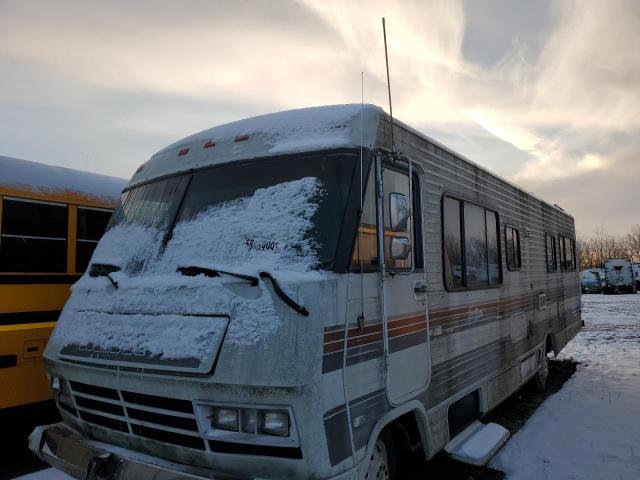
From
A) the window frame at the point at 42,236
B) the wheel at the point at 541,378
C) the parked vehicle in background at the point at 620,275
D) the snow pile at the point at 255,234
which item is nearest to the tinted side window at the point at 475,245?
the snow pile at the point at 255,234

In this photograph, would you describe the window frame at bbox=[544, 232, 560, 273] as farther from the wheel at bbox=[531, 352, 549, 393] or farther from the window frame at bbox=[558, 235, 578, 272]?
the wheel at bbox=[531, 352, 549, 393]

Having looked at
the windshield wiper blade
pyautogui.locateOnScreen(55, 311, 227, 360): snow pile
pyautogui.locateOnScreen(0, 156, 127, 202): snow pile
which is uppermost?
pyautogui.locateOnScreen(0, 156, 127, 202): snow pile

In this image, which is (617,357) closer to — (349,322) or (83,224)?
(349,322)

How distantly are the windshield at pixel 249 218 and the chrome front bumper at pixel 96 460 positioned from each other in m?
1.15

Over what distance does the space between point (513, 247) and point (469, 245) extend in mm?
1658

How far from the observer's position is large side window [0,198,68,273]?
17.3ft

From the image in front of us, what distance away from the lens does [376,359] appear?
3166 mm

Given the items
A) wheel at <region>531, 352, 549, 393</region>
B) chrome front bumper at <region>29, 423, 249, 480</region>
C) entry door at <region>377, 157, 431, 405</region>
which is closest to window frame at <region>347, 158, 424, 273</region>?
entry door at <region>377, 157, 431, 405</region>

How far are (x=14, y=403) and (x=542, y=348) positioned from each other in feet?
22.6

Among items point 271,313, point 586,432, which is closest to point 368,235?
point 271,313

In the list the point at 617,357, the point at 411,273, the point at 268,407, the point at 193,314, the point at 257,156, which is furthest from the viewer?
the point at 617,357

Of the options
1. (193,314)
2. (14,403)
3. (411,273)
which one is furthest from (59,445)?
(411,273)

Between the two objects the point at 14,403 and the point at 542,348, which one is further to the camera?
the point at 542,348

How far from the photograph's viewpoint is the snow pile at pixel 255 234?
294 cm
